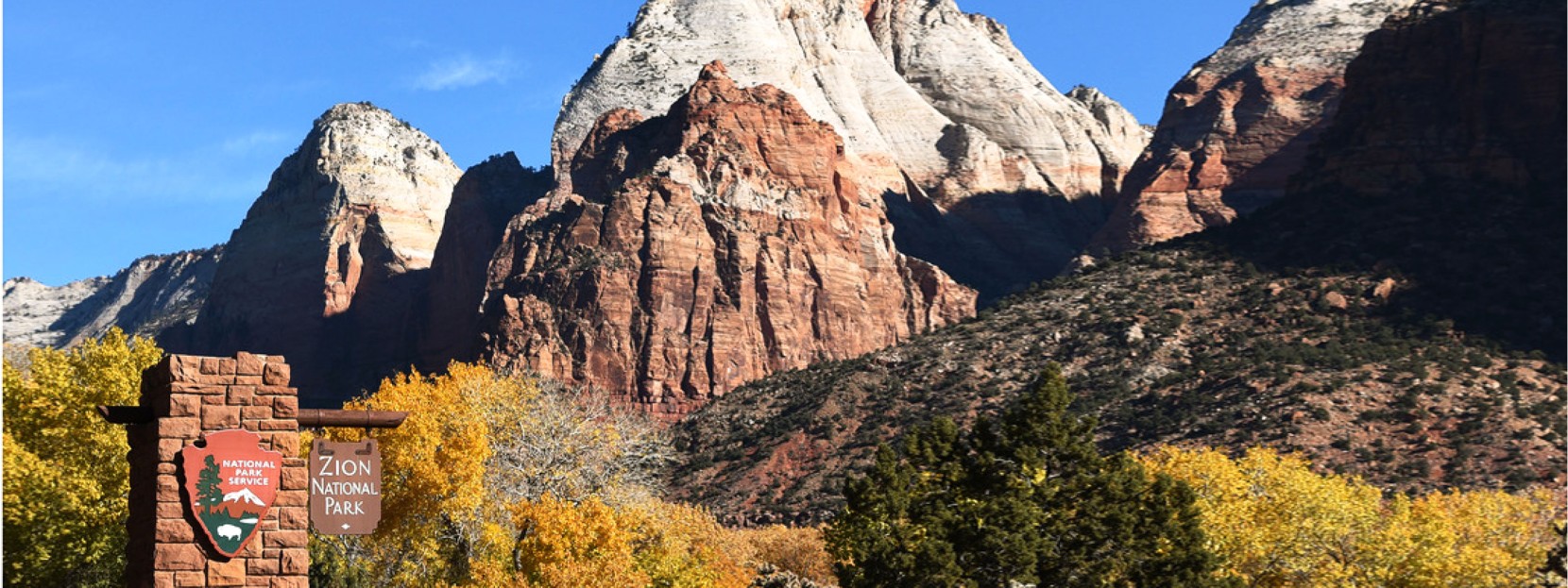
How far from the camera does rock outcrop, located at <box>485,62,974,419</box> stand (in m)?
119

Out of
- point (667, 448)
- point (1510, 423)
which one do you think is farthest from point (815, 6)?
point (1510, 423)

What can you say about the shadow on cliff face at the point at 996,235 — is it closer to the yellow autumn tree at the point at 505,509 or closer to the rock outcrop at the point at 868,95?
the rock outcrop at the point at 868,95

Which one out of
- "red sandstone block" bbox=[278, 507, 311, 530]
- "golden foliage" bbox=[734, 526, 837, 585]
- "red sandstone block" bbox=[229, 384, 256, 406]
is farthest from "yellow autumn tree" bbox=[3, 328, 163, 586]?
"red sandstone block" bbox=[229, 384, 256, 406]

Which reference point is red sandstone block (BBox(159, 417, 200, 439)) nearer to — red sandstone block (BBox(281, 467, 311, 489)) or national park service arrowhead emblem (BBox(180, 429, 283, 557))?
national park service arrowhead emblem (BBox(180, 429, 283, 557))

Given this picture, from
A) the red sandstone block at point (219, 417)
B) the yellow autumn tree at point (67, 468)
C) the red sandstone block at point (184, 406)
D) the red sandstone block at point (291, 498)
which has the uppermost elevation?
the yellow autumn tree at point (67, 468)

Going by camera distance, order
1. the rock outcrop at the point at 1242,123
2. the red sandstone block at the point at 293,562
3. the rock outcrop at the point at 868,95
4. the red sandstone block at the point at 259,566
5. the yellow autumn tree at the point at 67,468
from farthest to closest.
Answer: the rock outcrop at the point at 868,95, the rock outcrop at the point at 1242,123, the yellow autumn tree at the point at 67,468, the red sandstone block at the point at 293,562, the red sandstone block at the point at 259,566

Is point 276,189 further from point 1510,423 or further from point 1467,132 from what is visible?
point 1510,423

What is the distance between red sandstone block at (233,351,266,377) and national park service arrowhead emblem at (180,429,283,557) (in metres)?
0.54

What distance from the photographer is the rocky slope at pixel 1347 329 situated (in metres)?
79.2

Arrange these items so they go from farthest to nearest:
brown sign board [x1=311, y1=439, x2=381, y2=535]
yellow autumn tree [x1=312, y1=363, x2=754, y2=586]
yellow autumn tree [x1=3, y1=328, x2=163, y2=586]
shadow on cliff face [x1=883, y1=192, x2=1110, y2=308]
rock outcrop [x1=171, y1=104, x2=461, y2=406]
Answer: shadow on cliff face [x1=883, y1=192, x2=1110, y2=308]
rock outcrop [x1=171, y1=104, x2=461, y2=406]
yellow autumn tree [x1=3, y1=328, x2=163, y2=586]
yellow autumn tree [x1=312, y1=363, x2=754, y2=586]
brown sign board [x1=311, y1=439, x2=381, y2=535]

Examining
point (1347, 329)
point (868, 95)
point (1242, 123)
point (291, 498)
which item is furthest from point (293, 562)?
point (868, 95)

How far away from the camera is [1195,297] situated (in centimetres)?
9981

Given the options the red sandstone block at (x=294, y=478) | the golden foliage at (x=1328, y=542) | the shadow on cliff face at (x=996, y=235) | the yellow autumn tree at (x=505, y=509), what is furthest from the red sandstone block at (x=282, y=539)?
the shadow on cliff face at (x=996, y=235)

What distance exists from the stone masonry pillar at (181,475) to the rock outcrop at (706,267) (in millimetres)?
97294
